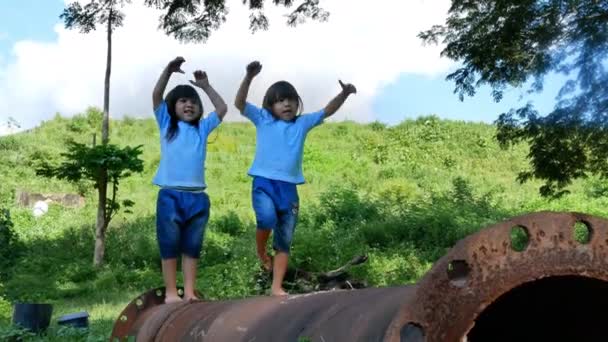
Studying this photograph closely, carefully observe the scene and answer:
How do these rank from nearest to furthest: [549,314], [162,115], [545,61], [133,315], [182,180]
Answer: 1. [549,314]
2. [133,315]
3. [182,180]
4. [162,115]
5. [545,61]

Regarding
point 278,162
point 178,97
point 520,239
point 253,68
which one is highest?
point 253,68

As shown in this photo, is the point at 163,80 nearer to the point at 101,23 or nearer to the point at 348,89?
the point at 348,89

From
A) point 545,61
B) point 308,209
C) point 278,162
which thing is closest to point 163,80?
point 278,162

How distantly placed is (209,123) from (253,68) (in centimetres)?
42

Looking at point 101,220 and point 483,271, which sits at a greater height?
point 483,271

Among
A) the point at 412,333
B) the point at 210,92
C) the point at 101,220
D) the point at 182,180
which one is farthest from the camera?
the point at 101,220

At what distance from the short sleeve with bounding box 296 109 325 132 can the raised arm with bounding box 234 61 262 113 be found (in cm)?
33

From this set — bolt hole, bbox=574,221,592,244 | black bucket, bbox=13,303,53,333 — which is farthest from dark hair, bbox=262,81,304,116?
bolt hole, bbox=574,221,592,244

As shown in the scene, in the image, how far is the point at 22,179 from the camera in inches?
830

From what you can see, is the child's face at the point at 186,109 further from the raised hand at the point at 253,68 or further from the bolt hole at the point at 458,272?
the bolt hole at the point at 458,272

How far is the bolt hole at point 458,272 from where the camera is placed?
151cm

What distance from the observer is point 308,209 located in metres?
16.0

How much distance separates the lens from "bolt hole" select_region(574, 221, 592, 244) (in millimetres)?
1583

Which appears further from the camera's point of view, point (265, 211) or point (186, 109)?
point (186, 109)
